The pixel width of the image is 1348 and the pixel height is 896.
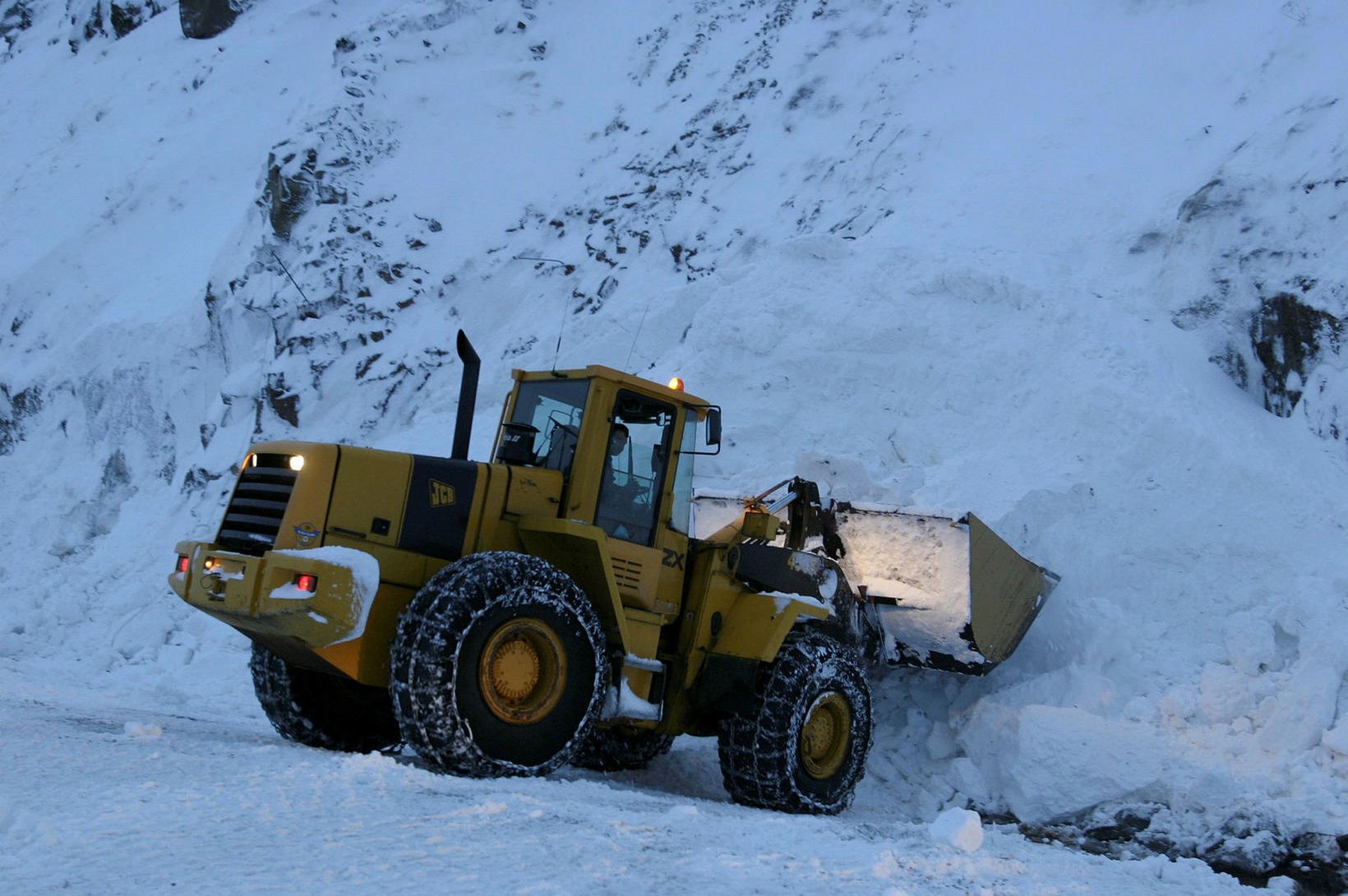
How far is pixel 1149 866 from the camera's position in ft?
16.6

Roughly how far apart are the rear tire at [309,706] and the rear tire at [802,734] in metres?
1.99

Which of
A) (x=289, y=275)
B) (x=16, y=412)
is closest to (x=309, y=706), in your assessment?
(x=289, y=275)

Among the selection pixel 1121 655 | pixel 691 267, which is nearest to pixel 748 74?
pixel 691 267

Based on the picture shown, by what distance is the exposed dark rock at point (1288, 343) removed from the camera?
9.41 m

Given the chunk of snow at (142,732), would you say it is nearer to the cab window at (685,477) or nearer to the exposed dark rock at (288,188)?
the cab window at (685,477)

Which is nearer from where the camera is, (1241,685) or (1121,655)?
(1241,685)

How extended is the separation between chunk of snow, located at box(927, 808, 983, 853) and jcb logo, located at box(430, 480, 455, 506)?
2.80 meters

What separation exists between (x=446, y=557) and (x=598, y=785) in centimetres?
138

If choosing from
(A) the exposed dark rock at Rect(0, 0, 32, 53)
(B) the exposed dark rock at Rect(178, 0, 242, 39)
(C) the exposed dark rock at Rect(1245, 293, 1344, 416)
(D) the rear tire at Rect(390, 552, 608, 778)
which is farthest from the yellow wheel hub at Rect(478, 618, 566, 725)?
(A) the exposed dark rock at Rect(0, 0, 32, 53)

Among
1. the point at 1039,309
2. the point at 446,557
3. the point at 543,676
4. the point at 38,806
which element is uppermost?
the point at 1039,309

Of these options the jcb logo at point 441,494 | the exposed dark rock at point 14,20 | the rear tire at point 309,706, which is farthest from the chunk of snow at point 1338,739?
the exposed dark rock at point 14,20

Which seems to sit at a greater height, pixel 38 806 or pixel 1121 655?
pixel 1121 655

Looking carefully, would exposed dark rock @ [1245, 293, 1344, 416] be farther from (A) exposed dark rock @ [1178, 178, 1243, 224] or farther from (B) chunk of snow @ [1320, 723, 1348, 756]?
(B) chunk of snow @ [1320, 723, 1348, 756]

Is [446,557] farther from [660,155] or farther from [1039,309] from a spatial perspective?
[660,155]
